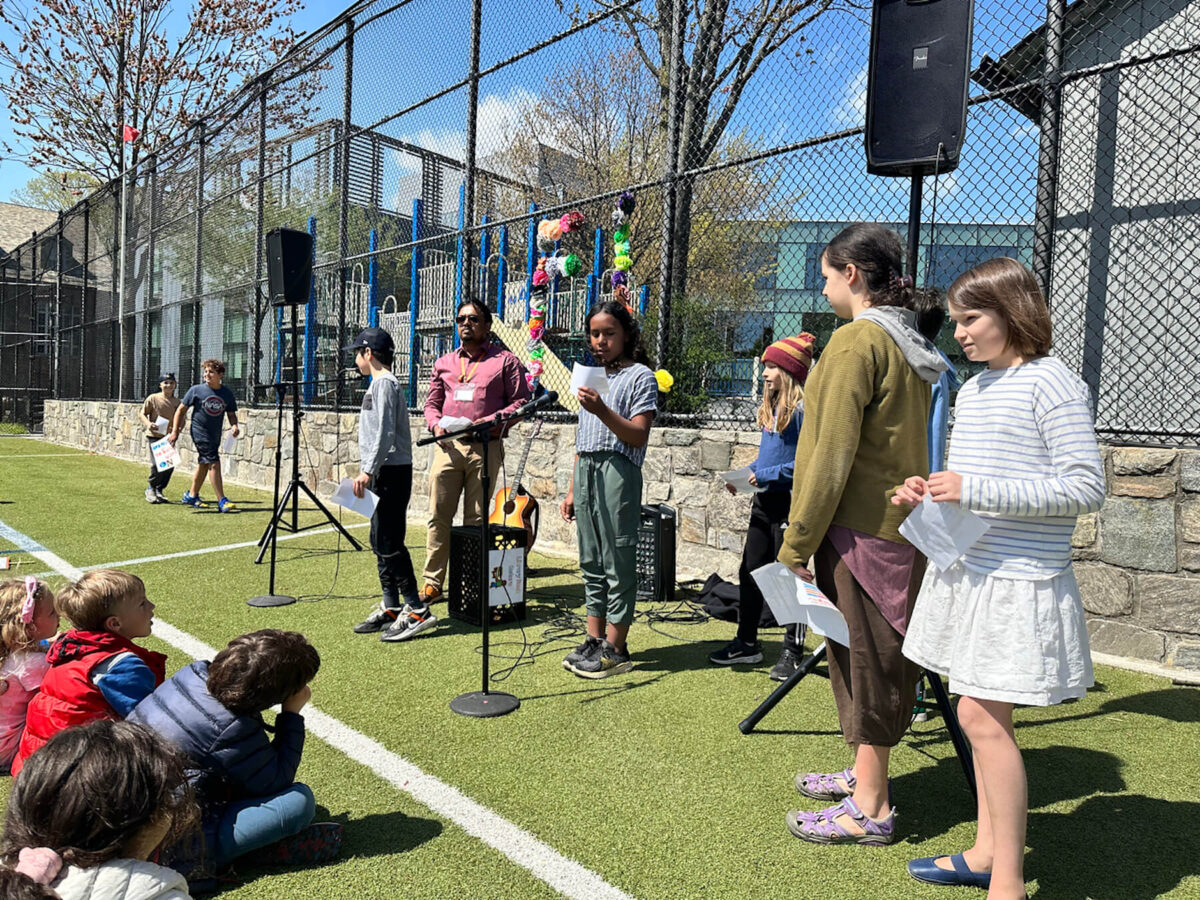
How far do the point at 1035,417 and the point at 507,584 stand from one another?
3569 millimetres

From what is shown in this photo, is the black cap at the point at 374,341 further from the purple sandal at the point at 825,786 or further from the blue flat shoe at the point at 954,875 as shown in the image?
the blue flat shoe at the point at 954,875

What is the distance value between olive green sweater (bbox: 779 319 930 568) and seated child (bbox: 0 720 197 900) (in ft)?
5.90

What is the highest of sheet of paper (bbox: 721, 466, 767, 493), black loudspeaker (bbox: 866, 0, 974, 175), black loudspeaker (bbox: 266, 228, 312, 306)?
black loudspeaker (bbox: 866, 0, 974, 175)

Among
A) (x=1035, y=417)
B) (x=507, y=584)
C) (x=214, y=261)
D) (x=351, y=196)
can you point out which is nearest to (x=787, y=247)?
(x=507, y=584)

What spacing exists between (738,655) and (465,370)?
2.53 m

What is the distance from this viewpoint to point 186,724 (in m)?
2.32

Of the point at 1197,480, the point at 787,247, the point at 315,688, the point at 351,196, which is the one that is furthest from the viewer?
the point at 351,196

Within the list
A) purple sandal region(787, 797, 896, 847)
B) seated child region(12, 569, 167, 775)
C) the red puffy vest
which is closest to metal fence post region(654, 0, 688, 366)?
purple sandal region(787, 797, 896, 847)

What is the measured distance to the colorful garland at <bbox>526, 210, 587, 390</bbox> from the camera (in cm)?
779

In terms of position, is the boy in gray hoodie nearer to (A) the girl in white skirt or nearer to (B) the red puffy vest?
(B) the red puffy vest

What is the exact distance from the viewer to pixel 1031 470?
2068mm

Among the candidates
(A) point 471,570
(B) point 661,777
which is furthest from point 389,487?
(B) point 661,777

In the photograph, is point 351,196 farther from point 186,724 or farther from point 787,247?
point 186,724

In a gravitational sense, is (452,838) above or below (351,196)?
below
